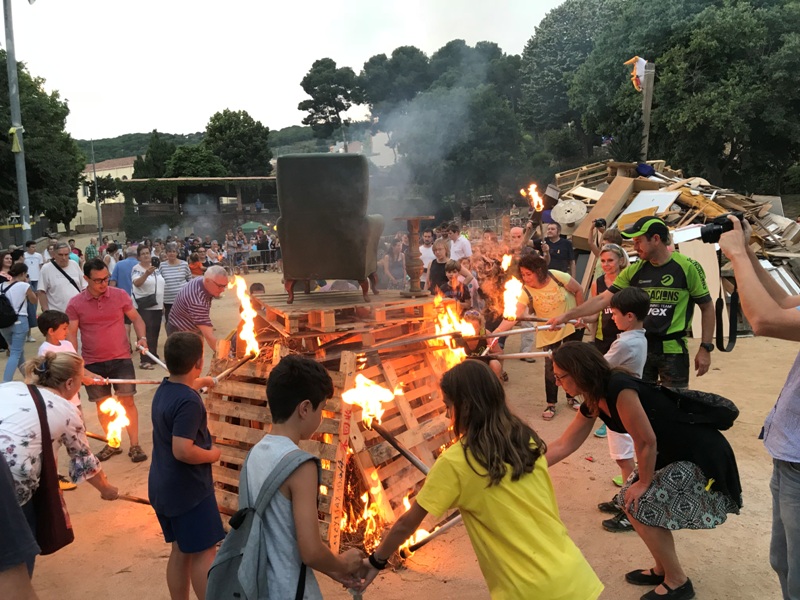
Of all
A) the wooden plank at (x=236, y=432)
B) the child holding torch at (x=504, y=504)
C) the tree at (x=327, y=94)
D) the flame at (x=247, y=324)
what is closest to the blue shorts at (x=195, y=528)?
the wooden plank at (x=236, y=432)

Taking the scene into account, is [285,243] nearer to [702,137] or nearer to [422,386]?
[422,386]

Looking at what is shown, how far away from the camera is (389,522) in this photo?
4555mm

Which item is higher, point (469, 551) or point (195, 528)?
point (195, 528)

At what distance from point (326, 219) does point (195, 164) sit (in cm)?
5518

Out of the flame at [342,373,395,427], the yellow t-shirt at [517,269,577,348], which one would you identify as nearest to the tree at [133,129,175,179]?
the yellow t-shirt at [517,269,577,348]

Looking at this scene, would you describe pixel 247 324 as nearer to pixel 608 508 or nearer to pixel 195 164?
pixel 608 508

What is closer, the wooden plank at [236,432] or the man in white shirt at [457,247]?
the wooden plank at [236,432]

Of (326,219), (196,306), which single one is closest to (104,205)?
(196,306)

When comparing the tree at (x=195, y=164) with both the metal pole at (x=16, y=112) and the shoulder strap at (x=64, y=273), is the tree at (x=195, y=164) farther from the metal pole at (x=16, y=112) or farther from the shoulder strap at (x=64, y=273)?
the shoulder strap at (x=64, y=273)

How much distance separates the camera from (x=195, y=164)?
2223 inches

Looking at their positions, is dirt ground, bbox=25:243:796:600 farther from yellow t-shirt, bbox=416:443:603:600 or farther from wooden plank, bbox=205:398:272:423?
yellow t-shirt, bbox=416:443:603:600

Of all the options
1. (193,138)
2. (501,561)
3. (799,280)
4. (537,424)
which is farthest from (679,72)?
(193,138)

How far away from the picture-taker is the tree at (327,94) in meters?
21.4

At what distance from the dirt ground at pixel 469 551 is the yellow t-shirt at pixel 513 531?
5.92 feet
